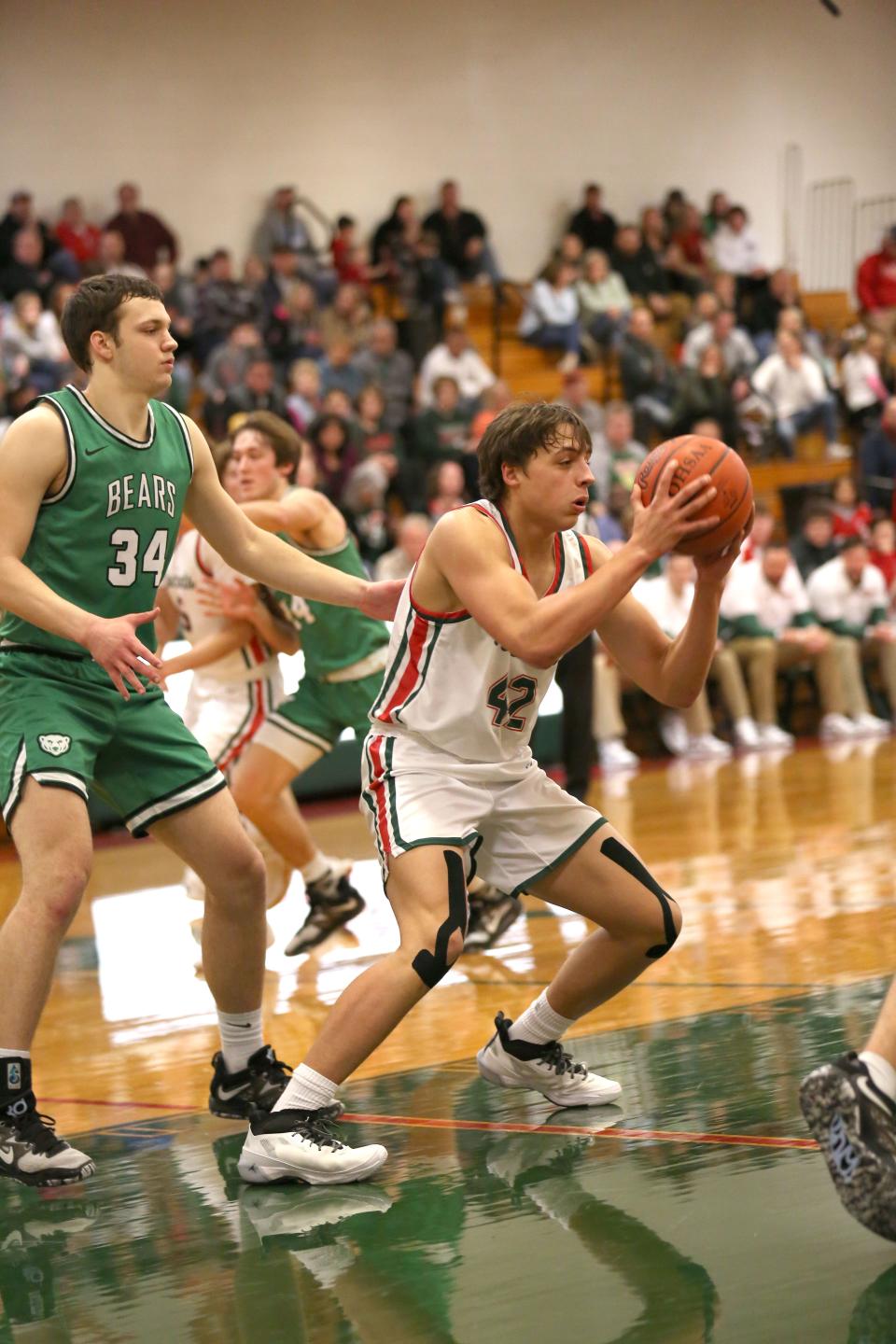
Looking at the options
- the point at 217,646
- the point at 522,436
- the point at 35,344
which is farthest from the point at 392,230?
the point at 522,436

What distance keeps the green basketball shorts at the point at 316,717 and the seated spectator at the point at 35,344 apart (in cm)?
671

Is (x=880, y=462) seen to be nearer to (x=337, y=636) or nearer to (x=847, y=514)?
(x=847, y=514)

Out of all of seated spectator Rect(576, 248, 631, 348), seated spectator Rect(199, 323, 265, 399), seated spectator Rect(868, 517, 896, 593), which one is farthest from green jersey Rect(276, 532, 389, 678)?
seated spectator Rect(576, 248, 631, 348)

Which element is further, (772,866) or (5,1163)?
(772,866)

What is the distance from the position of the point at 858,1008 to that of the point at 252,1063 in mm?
1584

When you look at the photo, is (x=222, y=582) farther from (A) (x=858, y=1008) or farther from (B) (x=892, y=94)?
(B) (x=892, y=94)

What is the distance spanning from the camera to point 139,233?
14.9m

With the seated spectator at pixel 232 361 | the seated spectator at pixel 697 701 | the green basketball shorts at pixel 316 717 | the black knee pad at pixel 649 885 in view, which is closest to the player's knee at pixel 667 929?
the black knee pad at pixel 649 885

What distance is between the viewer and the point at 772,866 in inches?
277

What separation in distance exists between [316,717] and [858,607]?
722 cm

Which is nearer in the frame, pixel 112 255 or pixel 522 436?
pixel 522 436

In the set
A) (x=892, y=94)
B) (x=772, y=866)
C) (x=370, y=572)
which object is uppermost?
(x=892, y=94)

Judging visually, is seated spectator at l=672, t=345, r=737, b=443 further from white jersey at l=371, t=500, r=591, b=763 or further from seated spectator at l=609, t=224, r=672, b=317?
white jersey at l=371, t=500, r=591, b=763

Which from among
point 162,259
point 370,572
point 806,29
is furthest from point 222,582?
point 806,29
